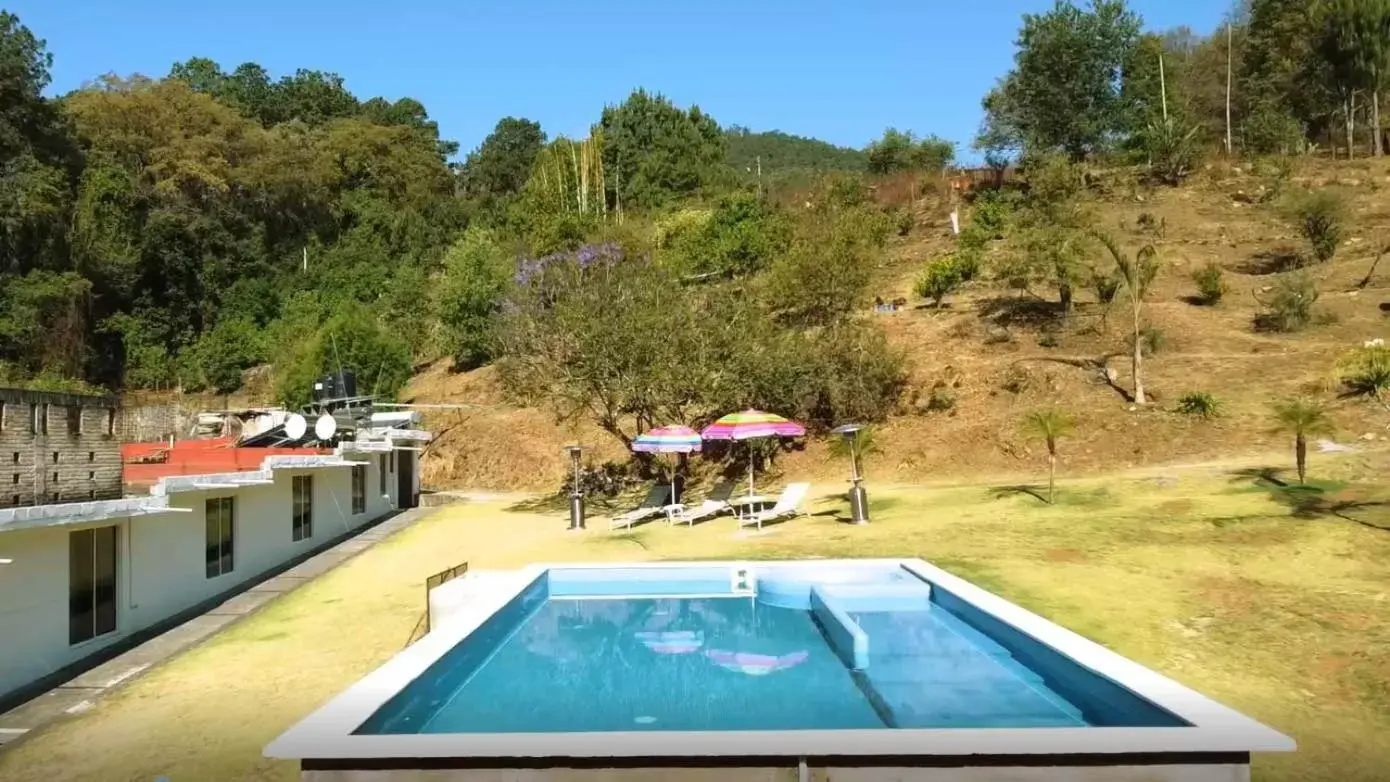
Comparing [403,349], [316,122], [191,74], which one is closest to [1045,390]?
[403,349]

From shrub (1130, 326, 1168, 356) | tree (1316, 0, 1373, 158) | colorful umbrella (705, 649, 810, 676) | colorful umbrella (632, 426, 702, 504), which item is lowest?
colorful umbrella (705, 649, 810, 676)

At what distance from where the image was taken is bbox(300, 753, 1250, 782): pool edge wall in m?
4.89

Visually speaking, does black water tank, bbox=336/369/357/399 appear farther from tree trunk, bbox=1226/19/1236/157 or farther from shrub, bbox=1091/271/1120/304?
tree trunk, bbox=1226/19/1236/157

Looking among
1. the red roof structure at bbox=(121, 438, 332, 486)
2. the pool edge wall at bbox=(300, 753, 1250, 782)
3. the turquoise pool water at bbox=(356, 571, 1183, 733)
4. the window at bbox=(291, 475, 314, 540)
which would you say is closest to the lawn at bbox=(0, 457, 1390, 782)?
the turquoise pool water at bbox=(356, 571, 1183, 733)

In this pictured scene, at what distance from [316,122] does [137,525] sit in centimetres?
6097

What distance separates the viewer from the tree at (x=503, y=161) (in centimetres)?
6225

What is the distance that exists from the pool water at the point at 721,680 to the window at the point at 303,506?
7408mm

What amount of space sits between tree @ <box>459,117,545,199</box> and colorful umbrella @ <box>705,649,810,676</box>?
53.2 meters

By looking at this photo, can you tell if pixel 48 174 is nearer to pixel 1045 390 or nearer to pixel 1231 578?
pixel 1045 390

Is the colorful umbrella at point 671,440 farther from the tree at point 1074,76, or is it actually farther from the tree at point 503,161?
the tree at point 503,161

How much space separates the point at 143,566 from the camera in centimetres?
1082

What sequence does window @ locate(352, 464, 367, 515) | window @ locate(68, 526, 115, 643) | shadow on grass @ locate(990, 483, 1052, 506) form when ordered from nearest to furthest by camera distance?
window @ locate(68, 526, 115, 643), shadow on grass @ locate(990, 483, 1052, 506), window @ locate(352, 464, 367, 515)

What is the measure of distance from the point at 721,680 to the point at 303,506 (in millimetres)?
11263

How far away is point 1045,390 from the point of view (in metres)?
23.8
